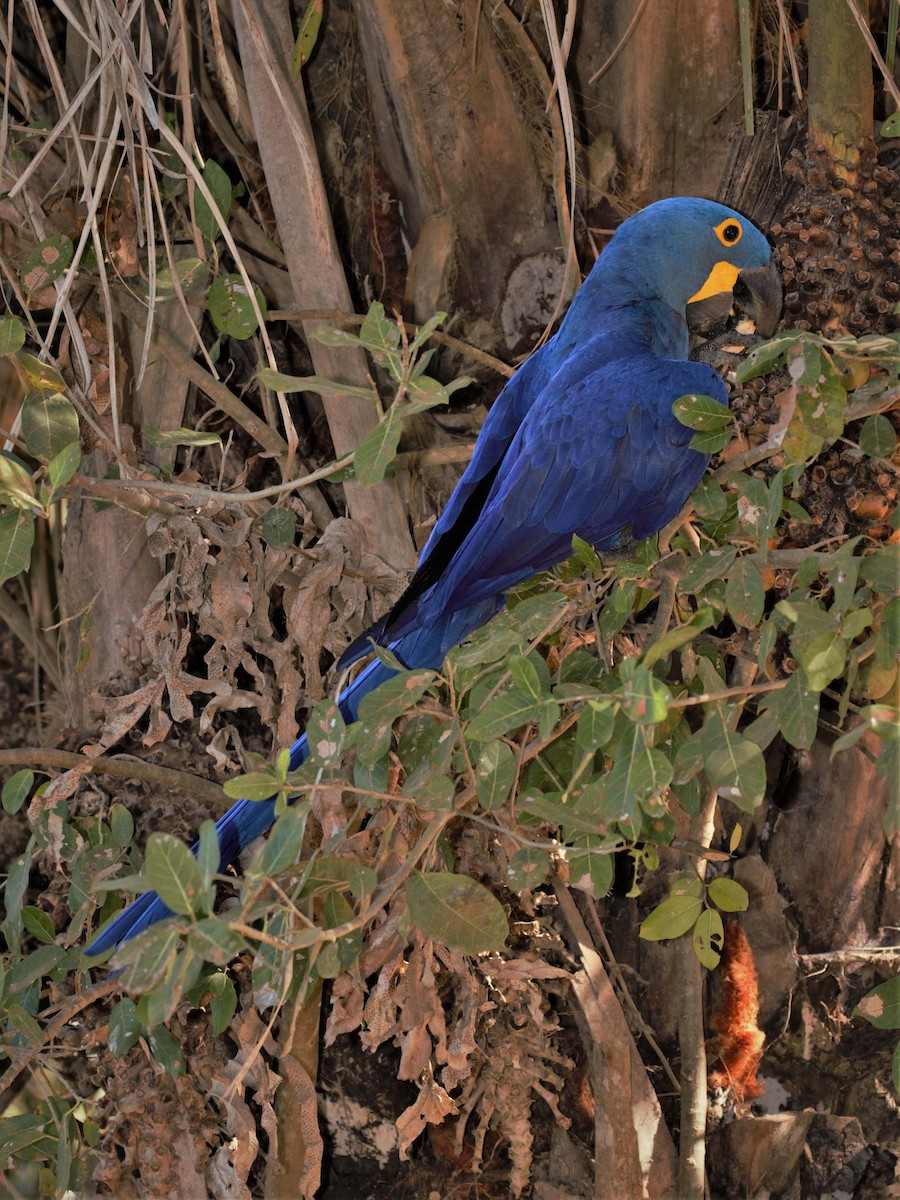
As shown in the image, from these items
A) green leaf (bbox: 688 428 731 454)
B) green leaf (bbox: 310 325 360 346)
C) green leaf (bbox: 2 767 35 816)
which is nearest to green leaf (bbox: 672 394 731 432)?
green leaf (bbox: 688 428 731 454)

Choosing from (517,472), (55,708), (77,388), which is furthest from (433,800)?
(55,708)

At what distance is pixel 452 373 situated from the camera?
179 cm

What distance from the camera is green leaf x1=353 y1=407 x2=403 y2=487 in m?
1.09

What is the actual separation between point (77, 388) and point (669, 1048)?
1308 millimetres

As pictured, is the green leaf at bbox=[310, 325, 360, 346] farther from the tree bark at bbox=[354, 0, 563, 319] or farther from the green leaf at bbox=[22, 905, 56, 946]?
the green leaf at bbox=[22, 905, 56, 946]

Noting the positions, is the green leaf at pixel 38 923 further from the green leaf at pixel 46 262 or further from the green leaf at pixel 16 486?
the green leaf at pixel 46 262

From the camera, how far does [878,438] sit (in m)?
1.21

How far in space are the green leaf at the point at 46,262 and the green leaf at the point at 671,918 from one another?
1.18 meters

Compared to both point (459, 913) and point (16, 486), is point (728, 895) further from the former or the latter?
point (16, 486)

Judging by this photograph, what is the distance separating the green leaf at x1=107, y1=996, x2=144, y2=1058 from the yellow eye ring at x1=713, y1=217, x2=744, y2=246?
1.29m

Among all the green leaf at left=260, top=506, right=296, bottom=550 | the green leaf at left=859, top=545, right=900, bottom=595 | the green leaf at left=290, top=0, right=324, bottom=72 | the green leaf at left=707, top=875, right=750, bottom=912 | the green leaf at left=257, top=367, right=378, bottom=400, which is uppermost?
the green leaf at left=290, top=0, right=324, bottom=72

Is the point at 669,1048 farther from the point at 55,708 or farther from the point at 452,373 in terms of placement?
the point at 55,708

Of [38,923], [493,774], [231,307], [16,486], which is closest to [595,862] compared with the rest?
[493,774]

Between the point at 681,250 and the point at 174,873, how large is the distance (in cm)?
111
